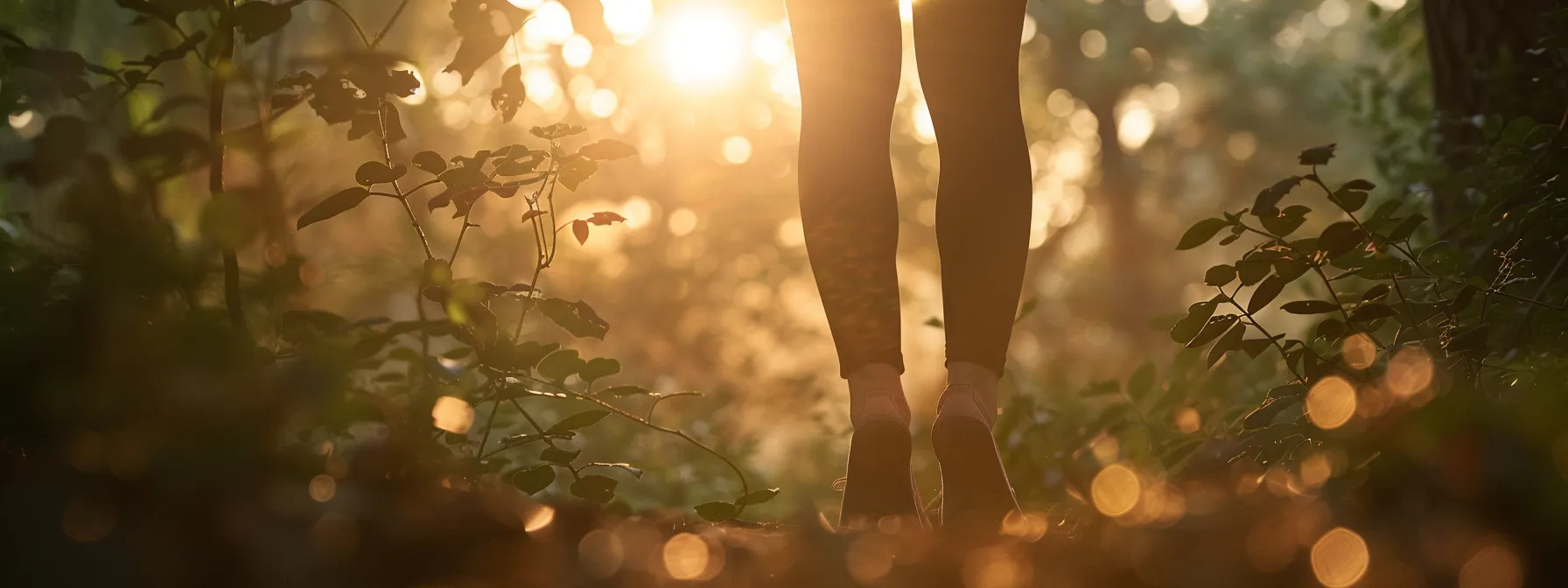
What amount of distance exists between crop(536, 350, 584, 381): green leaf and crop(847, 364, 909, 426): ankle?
451 mm

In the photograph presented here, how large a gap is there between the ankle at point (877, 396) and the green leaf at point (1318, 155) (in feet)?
2.24

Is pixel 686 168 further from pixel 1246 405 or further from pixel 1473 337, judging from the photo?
pixel 1473 337

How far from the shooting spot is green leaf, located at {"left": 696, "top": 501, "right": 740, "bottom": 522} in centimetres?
170

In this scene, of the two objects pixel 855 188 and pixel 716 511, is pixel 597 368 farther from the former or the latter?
pixel 855 188

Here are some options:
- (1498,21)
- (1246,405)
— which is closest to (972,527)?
(1246,405)

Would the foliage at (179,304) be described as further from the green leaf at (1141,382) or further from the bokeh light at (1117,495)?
the green leaf at (1141,382)

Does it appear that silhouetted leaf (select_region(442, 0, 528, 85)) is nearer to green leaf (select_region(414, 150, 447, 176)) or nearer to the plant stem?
green leaf (select_region(414, 150, 447, 176))

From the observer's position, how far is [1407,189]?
251 centimetres

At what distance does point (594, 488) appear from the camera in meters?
1.62

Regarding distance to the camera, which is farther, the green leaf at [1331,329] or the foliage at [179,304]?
the green leaf at [1331,329]

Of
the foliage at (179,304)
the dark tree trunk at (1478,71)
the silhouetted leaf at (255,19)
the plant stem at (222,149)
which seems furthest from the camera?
the dark tree trunk at (1478,71)

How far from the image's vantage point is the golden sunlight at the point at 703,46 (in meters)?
4.19

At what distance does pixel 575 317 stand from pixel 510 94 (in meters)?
0.41

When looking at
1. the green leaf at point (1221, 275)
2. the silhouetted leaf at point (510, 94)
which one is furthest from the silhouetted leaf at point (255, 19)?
the green leaf at point (1221, 275)
